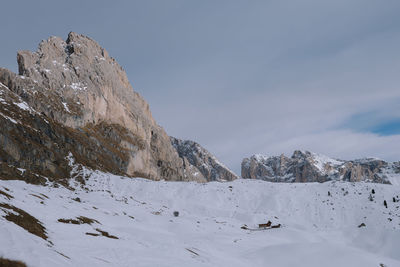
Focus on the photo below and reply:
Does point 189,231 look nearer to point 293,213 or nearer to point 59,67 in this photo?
point 293,213

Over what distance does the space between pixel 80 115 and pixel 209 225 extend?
332ft

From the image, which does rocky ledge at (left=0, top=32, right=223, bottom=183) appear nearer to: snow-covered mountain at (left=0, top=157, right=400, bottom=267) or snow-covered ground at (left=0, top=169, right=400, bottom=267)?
snow-covered mountain at (left=0, top=157, right=400, bottom=267)

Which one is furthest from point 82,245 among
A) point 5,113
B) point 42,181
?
point 5,113

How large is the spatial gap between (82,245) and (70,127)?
106m

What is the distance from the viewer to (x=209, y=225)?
35.8 metres

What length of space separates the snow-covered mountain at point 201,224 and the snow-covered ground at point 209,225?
0.30ft

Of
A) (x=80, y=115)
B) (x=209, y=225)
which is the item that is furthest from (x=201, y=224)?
(x=80, y=115)

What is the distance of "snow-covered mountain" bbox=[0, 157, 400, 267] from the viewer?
13.6 metres

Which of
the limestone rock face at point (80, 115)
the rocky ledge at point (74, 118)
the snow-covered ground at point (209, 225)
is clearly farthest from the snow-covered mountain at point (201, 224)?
the limestone rock face at point (80, 115)

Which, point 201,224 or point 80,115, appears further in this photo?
point 80,115

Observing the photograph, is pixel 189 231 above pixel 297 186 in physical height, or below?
below

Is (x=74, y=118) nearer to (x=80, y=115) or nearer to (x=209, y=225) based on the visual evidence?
(x=80, y=115)

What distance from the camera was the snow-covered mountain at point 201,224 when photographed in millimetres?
13609

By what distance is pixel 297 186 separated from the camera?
5331 cm
